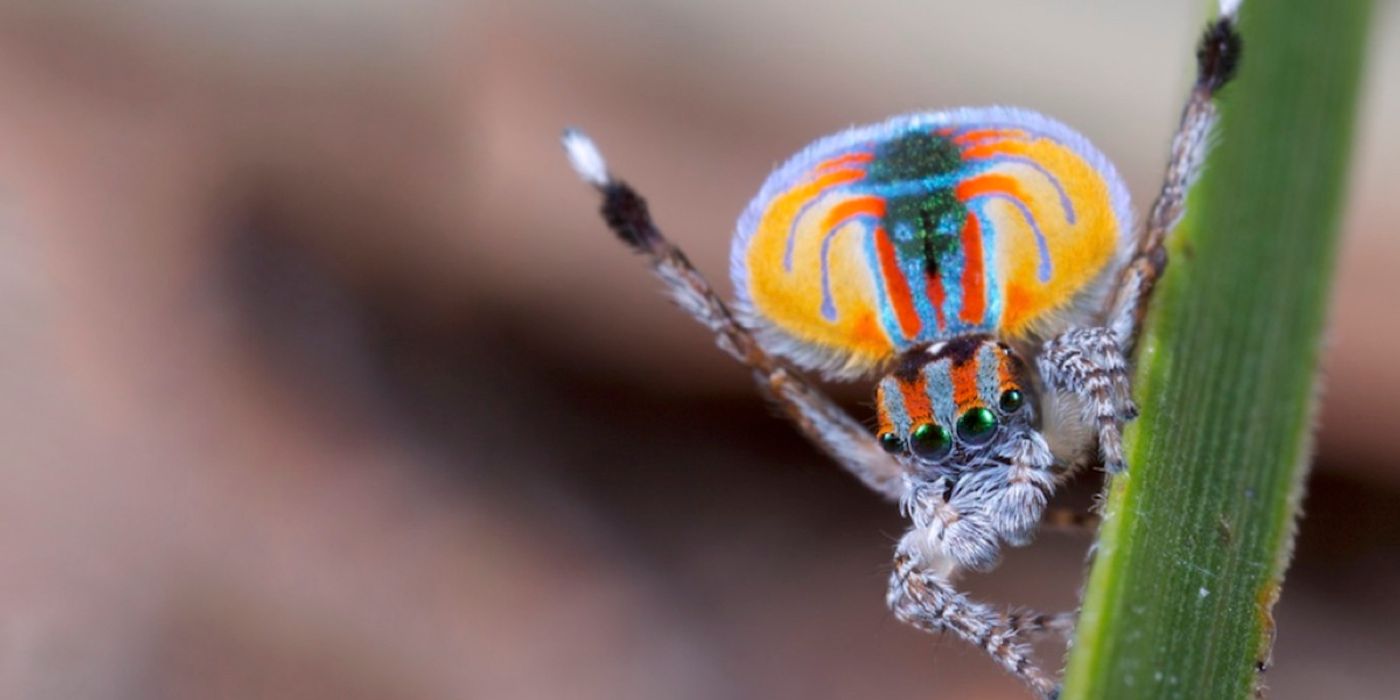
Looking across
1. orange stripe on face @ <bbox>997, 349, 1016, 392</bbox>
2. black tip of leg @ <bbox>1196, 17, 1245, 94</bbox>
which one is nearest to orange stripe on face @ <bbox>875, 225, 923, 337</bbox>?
orange stripe on face @ <bbox>997, 349, 1016, 392</bbox>

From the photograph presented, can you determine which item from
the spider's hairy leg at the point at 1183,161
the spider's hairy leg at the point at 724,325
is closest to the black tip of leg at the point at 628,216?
the spider's hairy leg at the point at 724,325

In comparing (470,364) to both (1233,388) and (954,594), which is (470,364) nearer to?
(954,594)

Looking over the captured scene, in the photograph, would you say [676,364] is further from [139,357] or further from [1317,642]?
[1317,642]

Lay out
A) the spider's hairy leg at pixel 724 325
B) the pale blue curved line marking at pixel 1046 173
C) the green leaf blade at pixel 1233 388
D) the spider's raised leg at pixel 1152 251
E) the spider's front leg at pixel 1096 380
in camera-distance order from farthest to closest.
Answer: the spider's hairy leg at pixel 724 325 → the pale blue curved line marking at pixel 1046 173 → the spider's raised leg at pixel 1152 251 → the spider's front leg at pixel 1096 380 → the green leaf blade at pixel 1233 388

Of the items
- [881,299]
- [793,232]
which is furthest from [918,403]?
[793,232]

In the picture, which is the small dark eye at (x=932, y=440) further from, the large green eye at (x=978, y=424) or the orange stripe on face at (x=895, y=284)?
the orange stripe on face at (x=895, y=284)

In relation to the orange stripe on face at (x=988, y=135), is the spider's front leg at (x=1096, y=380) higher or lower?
lower

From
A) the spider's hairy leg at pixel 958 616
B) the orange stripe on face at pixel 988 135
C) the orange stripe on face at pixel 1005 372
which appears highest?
the orange stripe on face at pixel 988 135

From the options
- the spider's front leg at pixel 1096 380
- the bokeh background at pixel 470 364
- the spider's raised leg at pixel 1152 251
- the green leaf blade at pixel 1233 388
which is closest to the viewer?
the green leaf blade at pixel 1233 388
